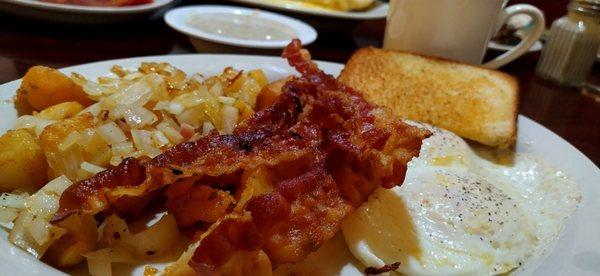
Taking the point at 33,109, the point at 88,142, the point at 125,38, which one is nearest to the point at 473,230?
the point at 88,142

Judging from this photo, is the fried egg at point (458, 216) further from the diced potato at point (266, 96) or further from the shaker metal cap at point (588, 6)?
the shaker metal cap at point (588, 6)

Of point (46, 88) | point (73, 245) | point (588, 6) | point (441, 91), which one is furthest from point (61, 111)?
point (588, 6)

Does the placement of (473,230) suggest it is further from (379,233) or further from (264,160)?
(264,160)

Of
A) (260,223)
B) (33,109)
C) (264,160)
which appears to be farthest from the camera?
(33,109)

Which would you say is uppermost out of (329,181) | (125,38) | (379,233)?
(329,181)

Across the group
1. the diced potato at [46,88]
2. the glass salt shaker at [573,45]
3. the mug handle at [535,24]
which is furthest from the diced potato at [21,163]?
the glass salt shaker at [573,45]

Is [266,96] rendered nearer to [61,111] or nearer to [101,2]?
[61,111]
